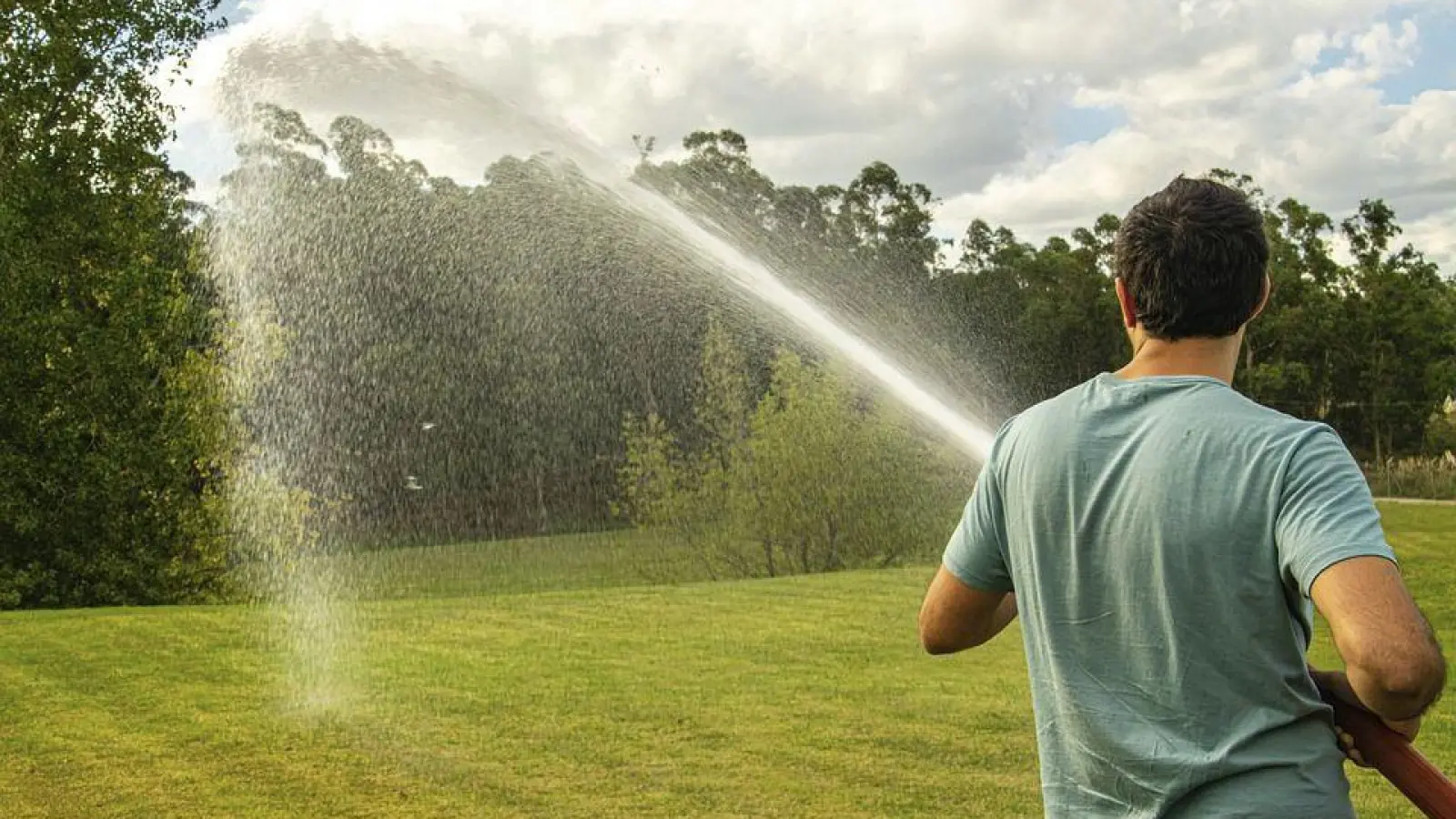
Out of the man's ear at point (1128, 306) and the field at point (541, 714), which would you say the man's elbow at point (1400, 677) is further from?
the field at point (541, 714)

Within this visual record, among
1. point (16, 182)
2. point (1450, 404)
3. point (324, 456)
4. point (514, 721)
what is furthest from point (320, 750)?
point (1450, 404)

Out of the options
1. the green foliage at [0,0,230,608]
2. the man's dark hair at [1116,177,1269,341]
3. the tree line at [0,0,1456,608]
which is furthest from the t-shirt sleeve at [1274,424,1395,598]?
the green foliage at [0,0,230,608]

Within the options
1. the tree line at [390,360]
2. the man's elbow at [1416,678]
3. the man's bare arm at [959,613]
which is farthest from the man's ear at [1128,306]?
the tree line at [390,360]

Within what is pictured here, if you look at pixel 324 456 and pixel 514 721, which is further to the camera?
pixel 324 456

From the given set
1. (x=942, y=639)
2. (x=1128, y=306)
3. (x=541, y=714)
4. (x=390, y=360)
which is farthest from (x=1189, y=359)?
(x=390, y=360)

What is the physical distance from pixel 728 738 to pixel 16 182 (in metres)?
12.4

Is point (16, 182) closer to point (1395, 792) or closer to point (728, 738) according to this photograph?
point (728, 738)

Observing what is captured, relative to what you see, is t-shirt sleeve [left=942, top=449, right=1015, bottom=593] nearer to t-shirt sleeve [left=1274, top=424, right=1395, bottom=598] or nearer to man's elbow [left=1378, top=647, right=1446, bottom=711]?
t-shirt sleeve [left=1274, top=424, right=1395, bottom=598]

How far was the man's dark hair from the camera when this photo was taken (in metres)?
1.73

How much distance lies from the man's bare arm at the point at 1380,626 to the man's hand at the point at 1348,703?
4.0 inches

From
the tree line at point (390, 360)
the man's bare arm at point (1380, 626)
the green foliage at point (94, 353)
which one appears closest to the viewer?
the man's bare arm at point (1380, 626)

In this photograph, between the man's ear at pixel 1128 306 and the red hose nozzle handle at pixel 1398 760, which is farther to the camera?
the man's ear at pixel 1128 306

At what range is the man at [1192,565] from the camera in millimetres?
1536

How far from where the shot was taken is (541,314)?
1920cm
